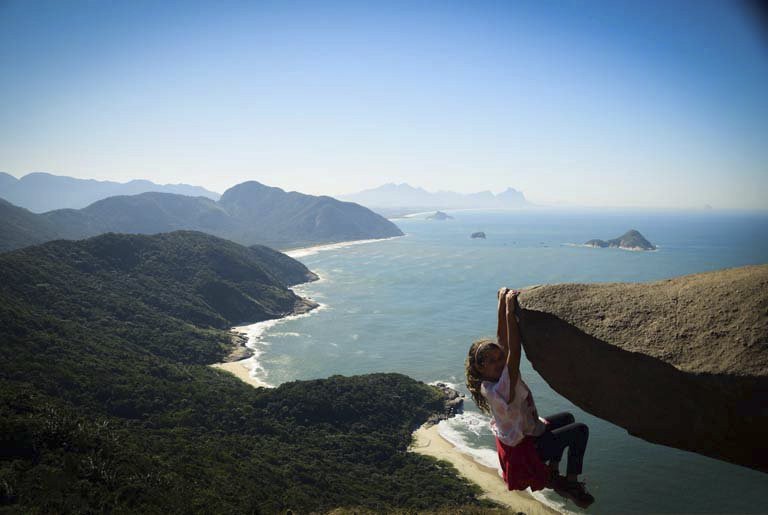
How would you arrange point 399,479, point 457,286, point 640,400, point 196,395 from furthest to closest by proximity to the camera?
1. point 457,286
2. point 196,395
3. point 399,479
4. point 640,400

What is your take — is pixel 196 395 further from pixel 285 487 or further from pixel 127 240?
pixel 127 240

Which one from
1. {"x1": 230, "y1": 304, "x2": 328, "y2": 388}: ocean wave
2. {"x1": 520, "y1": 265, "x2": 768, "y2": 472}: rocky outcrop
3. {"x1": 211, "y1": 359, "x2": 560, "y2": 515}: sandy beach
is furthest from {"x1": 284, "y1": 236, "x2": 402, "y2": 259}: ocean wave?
{"x1": 520, "y1": 265, "x2": 768, "y2": 472}: rocky outcrop

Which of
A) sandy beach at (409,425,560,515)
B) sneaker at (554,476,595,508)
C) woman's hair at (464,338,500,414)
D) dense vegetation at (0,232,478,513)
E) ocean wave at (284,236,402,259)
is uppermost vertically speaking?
woman's hair at (464,338,500,414)

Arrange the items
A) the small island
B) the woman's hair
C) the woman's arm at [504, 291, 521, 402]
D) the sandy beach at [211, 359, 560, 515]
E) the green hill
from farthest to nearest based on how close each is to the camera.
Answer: the small island → the green hill → the sandy beach at [211, 359, 560, 515] → the woman's hair → the woman's arm at [504, 291, 521, 402]

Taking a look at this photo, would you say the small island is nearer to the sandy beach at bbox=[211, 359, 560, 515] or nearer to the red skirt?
the sandy beach at bbox=[211, 359, 560, 515]

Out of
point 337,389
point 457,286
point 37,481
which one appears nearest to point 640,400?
point 37,481

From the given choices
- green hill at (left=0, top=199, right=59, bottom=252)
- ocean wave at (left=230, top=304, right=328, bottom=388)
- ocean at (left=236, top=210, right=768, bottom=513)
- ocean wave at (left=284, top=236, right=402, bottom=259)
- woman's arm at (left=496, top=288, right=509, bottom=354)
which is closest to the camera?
woman's arm at (left=496, top=288, right=509, bottom=354)

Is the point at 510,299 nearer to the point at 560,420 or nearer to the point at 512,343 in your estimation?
the point at 512,343
